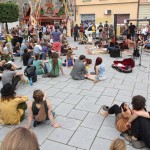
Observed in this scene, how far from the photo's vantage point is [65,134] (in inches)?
182

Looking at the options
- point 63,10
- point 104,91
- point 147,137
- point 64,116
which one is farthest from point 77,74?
point 63,10

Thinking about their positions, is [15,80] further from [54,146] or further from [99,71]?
[54,146]

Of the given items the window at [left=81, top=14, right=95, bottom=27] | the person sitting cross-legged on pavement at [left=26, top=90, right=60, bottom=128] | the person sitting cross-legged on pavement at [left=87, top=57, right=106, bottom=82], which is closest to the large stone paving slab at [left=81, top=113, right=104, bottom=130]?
the person sitting cross-legged on pavement at [left=26, top=90, right=60, bottom=128]

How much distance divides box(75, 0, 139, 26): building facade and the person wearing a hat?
64.5 ft

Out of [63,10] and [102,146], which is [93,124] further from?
[63,10]

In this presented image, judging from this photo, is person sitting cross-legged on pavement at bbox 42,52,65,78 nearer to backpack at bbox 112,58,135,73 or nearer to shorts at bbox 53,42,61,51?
backpack at bbox 112,58,135,73

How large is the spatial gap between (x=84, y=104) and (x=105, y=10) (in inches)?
802

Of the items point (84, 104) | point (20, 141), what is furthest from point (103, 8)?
point (20, 141)

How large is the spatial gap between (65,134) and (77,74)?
12.7 ft

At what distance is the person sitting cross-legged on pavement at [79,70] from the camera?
8186 mm

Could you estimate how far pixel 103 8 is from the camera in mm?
24609

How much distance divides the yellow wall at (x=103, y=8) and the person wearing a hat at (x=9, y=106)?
21045 millimetres

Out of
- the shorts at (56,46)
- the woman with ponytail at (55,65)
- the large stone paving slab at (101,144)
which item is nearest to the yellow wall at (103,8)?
the shorts at (56,46)

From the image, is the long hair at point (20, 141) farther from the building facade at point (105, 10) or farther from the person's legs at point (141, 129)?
the building facade at point (105, 10)
